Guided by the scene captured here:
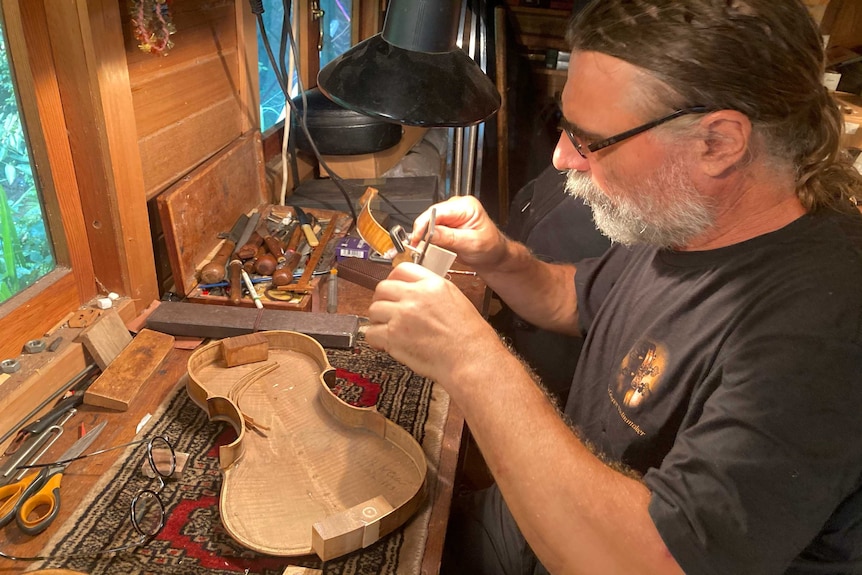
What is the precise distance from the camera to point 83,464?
1.03 m

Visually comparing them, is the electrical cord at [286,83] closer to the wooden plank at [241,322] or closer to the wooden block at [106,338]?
the wooden plank at [241,322]

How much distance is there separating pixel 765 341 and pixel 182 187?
1264mm

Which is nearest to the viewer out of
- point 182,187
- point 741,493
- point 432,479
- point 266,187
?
point 741,493

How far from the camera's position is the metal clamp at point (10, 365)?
1.11m

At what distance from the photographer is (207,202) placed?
1.59 metres

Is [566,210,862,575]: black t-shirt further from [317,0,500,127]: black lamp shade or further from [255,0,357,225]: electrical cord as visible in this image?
[255,0,357,225]: electrical cord

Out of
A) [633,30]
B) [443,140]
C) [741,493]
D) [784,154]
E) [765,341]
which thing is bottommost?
[443,140]

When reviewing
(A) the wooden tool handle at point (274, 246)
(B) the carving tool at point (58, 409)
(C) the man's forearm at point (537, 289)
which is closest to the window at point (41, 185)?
(B) the carving tool at point (58, 409)

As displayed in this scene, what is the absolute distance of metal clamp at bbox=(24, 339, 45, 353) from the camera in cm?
116

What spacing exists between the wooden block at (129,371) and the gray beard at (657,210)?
3.06ft

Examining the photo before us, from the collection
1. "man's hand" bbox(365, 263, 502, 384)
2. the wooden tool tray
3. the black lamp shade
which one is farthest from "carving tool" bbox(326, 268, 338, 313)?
the black lamp shade

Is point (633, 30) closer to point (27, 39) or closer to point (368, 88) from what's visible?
point (368, 88)

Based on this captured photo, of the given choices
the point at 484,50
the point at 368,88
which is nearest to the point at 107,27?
the point at 368,88

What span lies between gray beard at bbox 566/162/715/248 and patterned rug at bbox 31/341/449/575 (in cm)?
50
